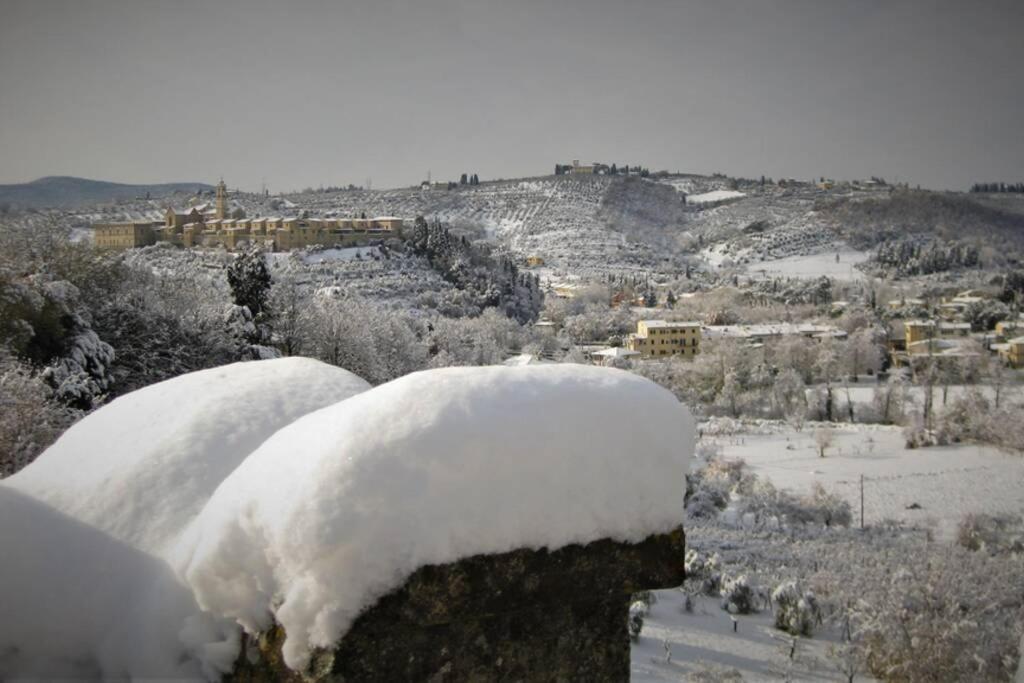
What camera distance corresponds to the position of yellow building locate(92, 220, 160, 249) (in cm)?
4714

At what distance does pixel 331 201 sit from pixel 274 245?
5598cm

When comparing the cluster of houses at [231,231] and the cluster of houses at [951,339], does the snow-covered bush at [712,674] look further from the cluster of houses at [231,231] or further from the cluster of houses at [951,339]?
the cluster of houses at [231,231]

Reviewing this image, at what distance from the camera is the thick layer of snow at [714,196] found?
15946cm

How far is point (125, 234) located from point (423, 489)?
5575cm

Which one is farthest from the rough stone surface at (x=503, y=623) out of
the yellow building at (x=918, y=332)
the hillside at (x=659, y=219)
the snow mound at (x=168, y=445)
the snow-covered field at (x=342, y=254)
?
the hillside at (x=659, y=219)

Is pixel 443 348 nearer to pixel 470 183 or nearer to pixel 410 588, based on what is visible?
pixel 410 588

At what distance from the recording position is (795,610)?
42.9 ft

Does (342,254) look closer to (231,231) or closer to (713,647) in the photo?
(231,231)

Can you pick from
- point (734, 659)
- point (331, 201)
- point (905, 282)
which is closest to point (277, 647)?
point (734, 659)

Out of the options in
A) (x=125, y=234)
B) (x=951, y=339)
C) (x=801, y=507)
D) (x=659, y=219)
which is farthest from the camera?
(x=659, y=219)

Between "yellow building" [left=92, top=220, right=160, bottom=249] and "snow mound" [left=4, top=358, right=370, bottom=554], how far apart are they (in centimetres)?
4942

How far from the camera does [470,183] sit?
136625mm

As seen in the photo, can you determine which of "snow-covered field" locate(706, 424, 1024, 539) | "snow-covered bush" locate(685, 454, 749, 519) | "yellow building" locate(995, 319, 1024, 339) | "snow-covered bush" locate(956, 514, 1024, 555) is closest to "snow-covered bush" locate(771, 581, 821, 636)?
"snow-covered bush" locate(685, 454, 749, 519)

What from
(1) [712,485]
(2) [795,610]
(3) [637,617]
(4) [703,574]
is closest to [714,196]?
(1) [712,485]
